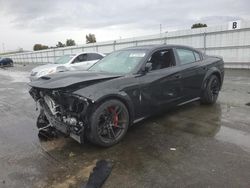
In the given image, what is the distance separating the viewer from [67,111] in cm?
388

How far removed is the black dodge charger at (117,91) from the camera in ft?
12.3

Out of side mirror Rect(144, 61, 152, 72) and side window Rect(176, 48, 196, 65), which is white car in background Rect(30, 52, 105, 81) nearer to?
side window Rect(176, 48, 196, 65)

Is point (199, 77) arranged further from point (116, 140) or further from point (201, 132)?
point (116, 140)

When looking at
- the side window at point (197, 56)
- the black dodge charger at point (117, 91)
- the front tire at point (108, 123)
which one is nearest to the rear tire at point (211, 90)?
the black dodge charger at point (117, 91)

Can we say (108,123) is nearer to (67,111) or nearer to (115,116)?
(115,116)

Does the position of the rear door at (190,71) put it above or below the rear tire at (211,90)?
above

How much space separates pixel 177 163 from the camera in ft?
11.1

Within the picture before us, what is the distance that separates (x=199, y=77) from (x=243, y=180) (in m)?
3.27

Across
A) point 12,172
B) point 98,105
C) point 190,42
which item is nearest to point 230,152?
point 98,105

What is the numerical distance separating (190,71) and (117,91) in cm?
225

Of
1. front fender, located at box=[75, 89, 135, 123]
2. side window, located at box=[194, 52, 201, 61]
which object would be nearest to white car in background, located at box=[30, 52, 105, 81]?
side window, located at box=[194, 52, 201, 61]

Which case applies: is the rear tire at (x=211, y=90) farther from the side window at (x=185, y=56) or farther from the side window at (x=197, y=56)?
the side window at (x=185, y=56)

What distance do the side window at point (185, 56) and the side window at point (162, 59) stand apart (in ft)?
0.89

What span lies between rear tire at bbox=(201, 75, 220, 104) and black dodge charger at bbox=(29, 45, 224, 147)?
20cm
